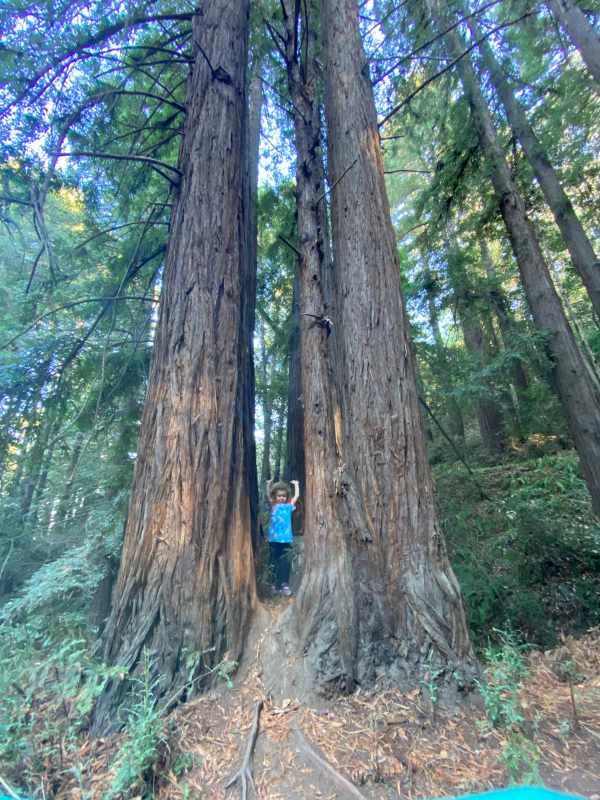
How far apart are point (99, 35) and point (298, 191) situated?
2659 millimetres

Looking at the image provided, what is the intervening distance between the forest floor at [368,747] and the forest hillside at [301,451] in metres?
0.02

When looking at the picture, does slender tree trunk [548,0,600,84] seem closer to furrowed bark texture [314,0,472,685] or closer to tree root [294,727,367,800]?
furrowed bark texture [314,0,472,685]

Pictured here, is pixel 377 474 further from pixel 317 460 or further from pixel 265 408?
pixel 265 408

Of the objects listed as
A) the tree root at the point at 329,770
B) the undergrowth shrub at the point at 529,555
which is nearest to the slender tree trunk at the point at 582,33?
the undergrowth shrub at the point at 529,555

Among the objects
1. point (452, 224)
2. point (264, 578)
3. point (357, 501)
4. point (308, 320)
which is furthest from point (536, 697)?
point (452, 224)

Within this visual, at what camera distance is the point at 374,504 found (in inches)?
117

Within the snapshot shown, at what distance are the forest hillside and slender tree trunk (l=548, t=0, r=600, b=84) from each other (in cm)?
6

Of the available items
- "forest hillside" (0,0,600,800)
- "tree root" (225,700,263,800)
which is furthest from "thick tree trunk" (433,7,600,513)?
"tree root" (225,700,263,800)

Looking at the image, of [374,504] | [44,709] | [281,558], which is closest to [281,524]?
[281,558]

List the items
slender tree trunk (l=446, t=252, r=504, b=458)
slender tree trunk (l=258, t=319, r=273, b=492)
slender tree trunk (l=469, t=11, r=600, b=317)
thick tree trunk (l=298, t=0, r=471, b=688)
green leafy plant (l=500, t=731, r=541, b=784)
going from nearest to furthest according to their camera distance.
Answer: green leafy plant (l=500, t=731, r=541, b=784) < thick tree trunk (l=298, t=0, r=471, b=688) < slender tree trunk (l=469, t=11, r=600, b=317) < slender tree trunk (l=446, t=252, r=504, b=458) < slender tree trunk (l=258, t=319, r=273, b=492)

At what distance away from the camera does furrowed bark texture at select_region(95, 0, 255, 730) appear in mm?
2666

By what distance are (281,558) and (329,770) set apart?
318 centimetres

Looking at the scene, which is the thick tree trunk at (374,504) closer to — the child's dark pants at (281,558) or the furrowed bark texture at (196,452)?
the furrowed bark texture at (196,452)

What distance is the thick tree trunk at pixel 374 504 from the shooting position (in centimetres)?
262
